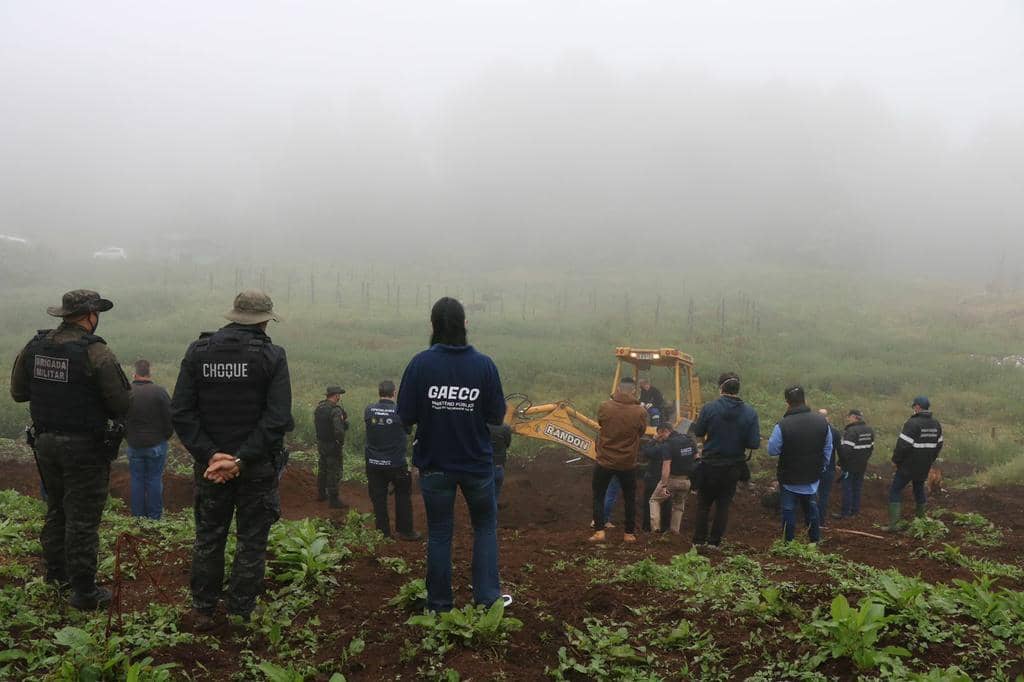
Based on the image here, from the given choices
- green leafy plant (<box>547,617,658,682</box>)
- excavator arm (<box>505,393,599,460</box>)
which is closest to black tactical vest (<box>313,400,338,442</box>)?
excavator arm (<box>505,393,599,460</box>)

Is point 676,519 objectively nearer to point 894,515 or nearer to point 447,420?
point 894,515

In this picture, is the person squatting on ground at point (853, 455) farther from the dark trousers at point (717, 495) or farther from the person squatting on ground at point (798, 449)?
the dark trousers at point (717, 495)

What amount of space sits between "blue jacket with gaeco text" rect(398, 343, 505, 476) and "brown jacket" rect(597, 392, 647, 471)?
3935 mm

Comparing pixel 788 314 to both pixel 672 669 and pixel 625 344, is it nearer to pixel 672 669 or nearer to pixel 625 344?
pixel 625 344

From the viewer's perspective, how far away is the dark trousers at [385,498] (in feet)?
29.0

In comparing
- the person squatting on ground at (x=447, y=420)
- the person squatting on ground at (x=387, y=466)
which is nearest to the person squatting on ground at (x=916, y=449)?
the person squatting on ground at (x=387, y=466)

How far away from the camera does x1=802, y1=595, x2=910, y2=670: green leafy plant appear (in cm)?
398

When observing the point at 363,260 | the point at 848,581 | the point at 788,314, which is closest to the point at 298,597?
the point at 848,581

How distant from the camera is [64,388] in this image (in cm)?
460

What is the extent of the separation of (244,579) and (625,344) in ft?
77.7

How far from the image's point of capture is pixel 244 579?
4.41 metres

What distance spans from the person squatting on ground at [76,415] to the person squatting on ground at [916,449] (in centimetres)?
994

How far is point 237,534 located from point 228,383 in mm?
996

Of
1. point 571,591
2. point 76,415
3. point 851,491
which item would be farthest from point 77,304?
point 851,491
